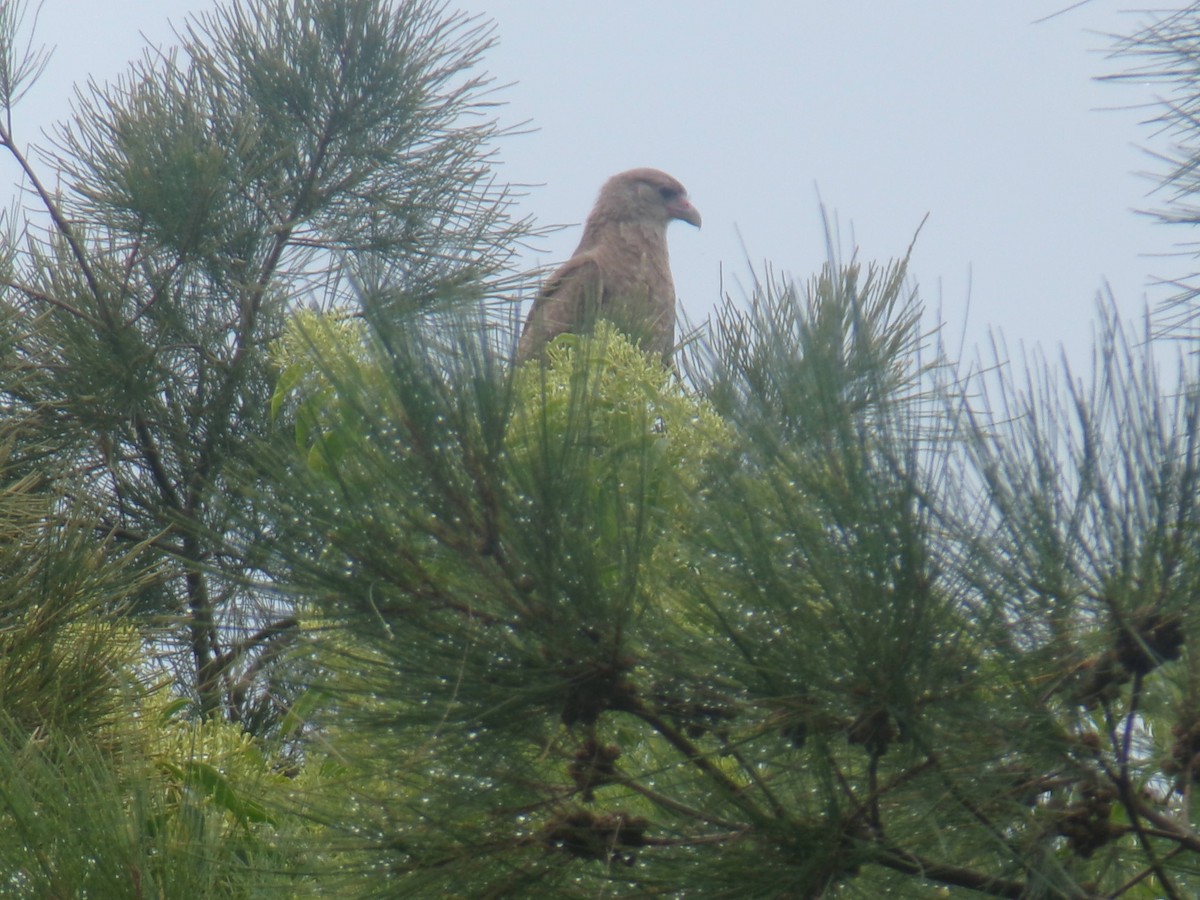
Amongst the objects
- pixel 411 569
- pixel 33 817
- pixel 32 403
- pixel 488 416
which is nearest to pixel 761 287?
pixel 488 416

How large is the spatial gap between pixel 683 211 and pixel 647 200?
173 mm

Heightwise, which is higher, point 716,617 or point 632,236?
point 632,236

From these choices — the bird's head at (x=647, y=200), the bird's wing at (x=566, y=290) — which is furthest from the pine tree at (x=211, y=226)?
the bird's head at (x=647, y=200)

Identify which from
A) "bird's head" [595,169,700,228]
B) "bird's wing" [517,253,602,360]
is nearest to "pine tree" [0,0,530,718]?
"bird's wing" [517,253,602,360]

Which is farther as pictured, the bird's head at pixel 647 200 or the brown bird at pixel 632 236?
the bird's head at pixel 647 200

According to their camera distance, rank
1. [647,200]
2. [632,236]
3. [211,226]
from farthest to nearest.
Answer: [647,200], [632,236], [211,226]

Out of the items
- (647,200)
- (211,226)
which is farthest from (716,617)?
(647,200)

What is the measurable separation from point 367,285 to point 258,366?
9.37ft

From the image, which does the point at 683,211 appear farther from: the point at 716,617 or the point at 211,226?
the point at 716,617

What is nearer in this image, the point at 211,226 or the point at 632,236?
the point at 211,226

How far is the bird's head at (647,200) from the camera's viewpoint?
6.04 m

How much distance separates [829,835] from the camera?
1.22m

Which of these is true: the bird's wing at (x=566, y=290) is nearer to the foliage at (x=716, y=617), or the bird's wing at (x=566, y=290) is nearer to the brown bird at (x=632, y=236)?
the brown bird at (x=632, y=236)

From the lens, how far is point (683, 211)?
610 cm
